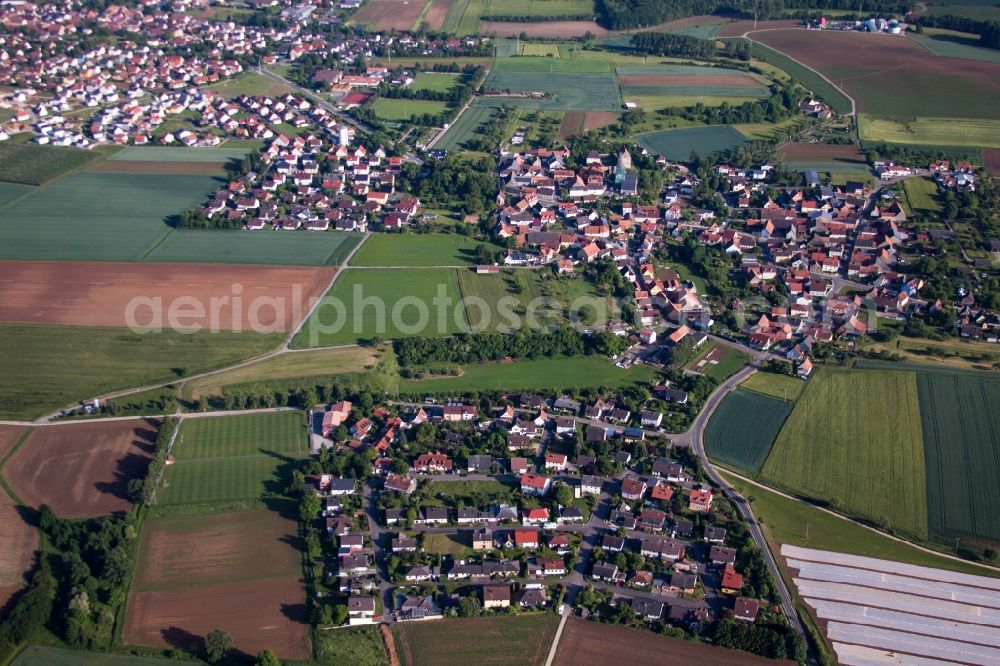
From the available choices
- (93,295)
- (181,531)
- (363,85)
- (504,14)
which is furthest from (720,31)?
(181,531)

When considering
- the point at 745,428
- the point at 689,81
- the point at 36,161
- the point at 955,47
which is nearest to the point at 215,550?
the point at 745,428

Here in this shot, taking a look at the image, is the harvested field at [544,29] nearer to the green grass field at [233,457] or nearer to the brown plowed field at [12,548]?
the green grass field at [233,457]

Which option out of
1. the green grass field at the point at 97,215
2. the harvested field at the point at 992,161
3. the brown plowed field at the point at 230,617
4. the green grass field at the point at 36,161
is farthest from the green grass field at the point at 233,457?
the harvested field at the point at 992,161

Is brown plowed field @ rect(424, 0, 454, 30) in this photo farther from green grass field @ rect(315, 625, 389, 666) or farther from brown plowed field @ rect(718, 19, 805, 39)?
green grass field @ rect(315, 625, 389, 666)

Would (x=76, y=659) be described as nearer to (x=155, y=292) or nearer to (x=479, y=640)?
(x=479, y=640)

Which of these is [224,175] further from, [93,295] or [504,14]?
[504,14]

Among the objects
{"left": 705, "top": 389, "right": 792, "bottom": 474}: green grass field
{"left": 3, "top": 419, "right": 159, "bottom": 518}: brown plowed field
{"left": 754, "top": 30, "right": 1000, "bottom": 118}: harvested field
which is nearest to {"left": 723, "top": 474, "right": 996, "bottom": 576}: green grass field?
{"left": 705, "top": 389, "right": 792, "bottom": 474}: green grass field
